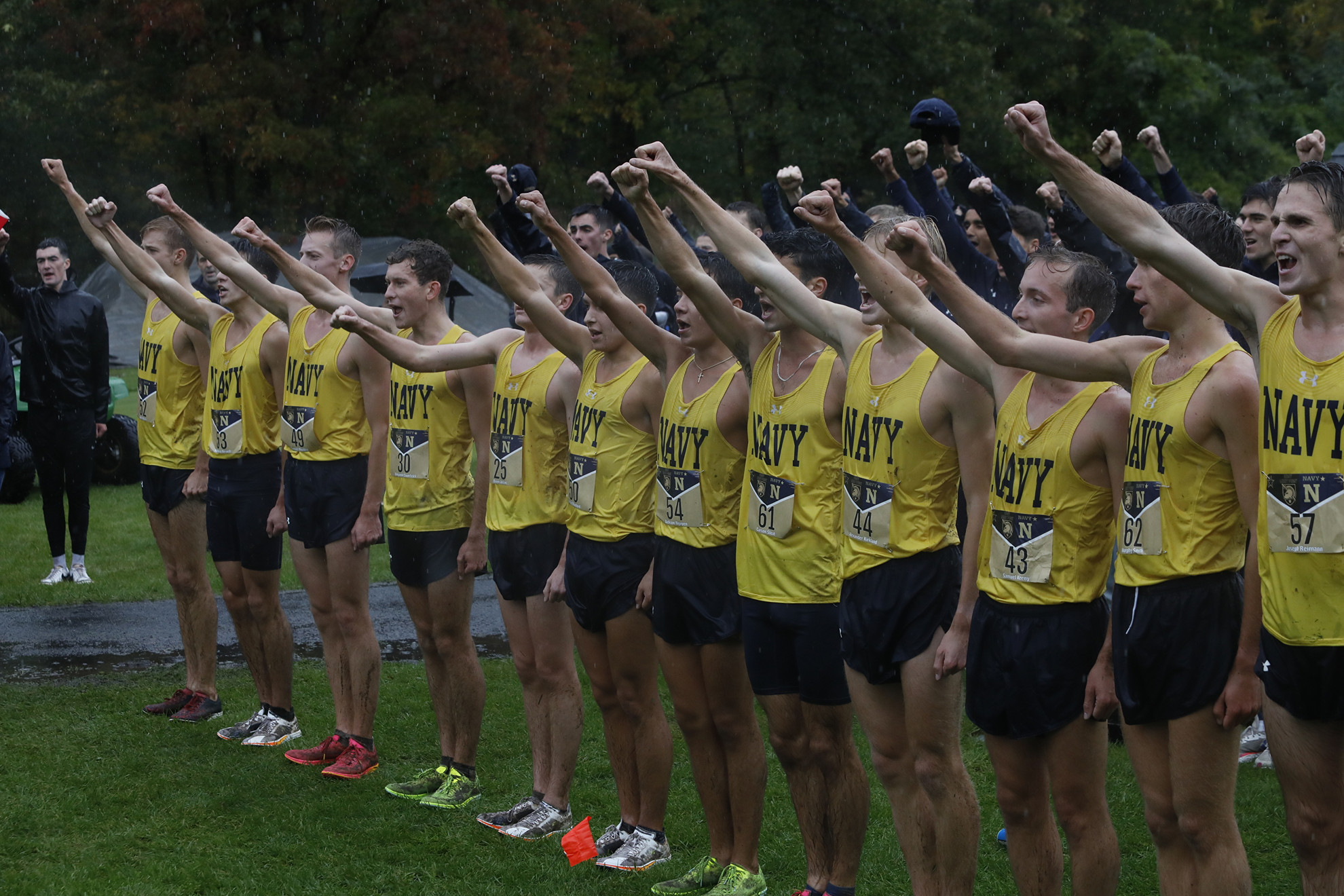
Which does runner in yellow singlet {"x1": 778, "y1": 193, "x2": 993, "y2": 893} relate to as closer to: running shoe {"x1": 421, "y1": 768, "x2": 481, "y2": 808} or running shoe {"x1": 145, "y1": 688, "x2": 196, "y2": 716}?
running shoe {"x1": 421, "y1": 768, "x2": 481, "y2": 808}

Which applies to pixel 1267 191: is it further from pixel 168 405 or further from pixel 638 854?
pixel 168 405

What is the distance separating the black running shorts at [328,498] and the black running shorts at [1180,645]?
406 centimetres

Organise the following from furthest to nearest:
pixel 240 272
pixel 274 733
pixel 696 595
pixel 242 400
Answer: pixel 242 400, pixel 274 733, pixel 240 272, pixel 696 595

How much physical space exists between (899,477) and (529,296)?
6.38 ft

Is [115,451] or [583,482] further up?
[583,482]

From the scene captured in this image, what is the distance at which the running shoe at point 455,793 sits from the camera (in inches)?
256

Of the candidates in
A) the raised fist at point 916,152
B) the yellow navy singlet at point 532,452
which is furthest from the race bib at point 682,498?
the raised fist at point 916,152

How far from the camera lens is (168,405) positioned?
26.8ft

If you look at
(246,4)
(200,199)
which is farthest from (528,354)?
(200,199)

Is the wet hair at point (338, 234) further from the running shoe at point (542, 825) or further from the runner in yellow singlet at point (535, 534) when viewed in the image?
the running shoe at point (542, 825)

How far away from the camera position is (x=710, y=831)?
555 cm

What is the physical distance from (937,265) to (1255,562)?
45.5 inches

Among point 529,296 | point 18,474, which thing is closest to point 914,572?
point 529,296

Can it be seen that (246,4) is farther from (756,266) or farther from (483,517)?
(756,266)
